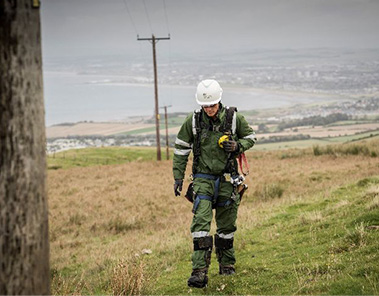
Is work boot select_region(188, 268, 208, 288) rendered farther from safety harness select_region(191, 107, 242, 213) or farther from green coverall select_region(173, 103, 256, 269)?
safety harness select_region(191, 107, 242, 213)

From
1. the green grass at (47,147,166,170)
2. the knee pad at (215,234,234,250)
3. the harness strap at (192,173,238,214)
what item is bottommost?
the green grass at (47,147,166,170)

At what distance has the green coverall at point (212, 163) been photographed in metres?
6.77

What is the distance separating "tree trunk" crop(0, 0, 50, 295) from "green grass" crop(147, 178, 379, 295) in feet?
10.4

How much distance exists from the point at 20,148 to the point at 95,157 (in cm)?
3971

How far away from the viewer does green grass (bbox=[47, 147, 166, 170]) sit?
3809 cm

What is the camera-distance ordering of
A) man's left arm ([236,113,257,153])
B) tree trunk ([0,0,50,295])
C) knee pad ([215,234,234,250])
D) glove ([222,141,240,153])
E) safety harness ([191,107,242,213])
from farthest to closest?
1. knee pad ([215,234,234,250])
2. man's left arm ([236,113,257,153])
3. safety harness ([191,107,242,213])
4. glove ([222,141,240,153])
5. tree trunk ([0,0,50,295])

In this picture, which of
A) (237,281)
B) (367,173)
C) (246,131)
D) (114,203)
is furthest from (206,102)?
(367,173)

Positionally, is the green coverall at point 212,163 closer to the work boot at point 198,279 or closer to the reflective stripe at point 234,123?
the reflective stripe at point 234,123

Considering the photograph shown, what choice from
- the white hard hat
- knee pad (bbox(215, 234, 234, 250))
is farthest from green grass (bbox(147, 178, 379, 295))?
the white hard hat

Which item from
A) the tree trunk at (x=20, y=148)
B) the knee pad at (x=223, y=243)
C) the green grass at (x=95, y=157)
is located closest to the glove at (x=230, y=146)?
the knee pad at (x=223, y=243)

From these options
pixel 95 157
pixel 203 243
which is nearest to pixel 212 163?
pixel 203 243

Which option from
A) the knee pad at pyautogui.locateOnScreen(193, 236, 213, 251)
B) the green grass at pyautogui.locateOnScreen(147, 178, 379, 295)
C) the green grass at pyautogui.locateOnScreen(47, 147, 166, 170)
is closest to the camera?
the green grass at pyautogui.locateOnScreen(147, 178, 379, 295)

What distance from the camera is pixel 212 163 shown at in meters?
6.88

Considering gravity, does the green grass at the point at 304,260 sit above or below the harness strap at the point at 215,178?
below
